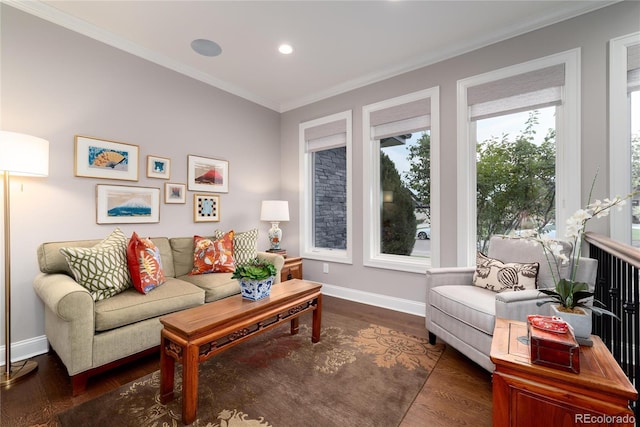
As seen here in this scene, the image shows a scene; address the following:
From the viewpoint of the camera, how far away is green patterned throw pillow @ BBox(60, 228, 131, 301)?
199 cm

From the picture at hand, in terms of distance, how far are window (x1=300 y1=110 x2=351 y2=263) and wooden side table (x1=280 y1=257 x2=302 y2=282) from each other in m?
0.29

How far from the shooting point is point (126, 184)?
2795 mm

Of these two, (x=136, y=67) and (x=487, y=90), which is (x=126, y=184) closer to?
(x=136, y=67)

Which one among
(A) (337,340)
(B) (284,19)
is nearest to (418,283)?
(A) (337,340)

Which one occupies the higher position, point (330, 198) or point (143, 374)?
point (330, 198)

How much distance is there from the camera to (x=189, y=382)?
148cm

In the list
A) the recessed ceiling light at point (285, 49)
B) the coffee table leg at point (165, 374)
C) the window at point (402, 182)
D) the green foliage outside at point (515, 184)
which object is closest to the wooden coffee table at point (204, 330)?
the coffee table leg at point (165, 374)

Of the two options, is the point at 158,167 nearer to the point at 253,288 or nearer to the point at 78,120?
the point at 78,120

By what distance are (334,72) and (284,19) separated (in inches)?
41.1

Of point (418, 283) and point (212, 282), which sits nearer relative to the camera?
point (212, 282)

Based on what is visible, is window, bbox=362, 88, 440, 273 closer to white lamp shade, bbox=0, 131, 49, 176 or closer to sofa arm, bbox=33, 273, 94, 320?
sofa arm, bbox=33, 273, 94, 320

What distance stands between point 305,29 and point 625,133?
2761mm

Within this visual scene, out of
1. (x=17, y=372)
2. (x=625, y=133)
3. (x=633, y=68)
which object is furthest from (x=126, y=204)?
(x=633, y=68)

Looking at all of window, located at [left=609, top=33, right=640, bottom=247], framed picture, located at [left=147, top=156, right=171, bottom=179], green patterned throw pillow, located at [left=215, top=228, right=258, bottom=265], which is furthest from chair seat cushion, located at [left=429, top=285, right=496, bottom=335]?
framed picture, located at [left=147, top=156, right=171, bottom=179]
